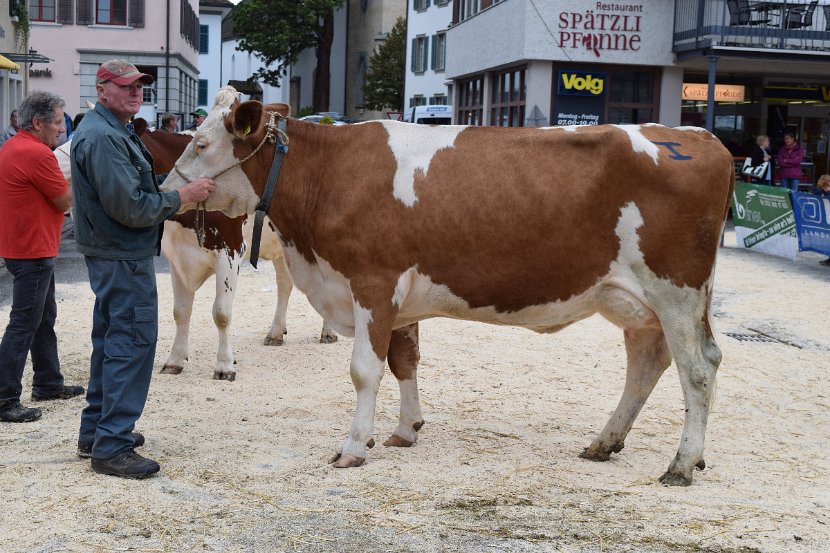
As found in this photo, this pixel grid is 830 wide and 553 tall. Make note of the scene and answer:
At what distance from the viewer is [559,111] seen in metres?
27.8

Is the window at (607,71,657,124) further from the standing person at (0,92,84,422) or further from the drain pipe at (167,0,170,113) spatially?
the drain pipe at (167,0,170,113)

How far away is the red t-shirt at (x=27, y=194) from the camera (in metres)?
6.54

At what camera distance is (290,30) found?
6234 centimetres

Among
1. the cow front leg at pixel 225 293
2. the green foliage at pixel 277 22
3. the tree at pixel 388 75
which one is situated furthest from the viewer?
the green foliage at pixel 277 22

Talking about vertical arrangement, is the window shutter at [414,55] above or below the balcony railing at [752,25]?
above

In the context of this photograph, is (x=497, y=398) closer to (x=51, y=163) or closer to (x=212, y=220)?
(x=212, y=220)

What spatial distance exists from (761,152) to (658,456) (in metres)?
18.8

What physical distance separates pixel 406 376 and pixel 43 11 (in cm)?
4306

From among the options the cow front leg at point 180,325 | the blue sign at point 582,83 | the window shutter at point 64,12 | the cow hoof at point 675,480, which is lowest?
the cow hoof at point 675,480

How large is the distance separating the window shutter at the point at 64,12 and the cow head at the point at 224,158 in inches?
1652

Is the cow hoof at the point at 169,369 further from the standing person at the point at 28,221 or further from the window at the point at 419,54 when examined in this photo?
the window at the point at 419,54

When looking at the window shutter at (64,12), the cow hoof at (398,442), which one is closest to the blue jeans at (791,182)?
the cow hoof at (398,442)

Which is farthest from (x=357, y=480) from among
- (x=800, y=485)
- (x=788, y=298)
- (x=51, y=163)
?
(x=788, y=298)

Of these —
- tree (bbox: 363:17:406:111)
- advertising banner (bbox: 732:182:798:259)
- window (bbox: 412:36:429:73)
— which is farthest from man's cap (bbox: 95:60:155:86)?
tree (bbox: 363:17:406:111)
